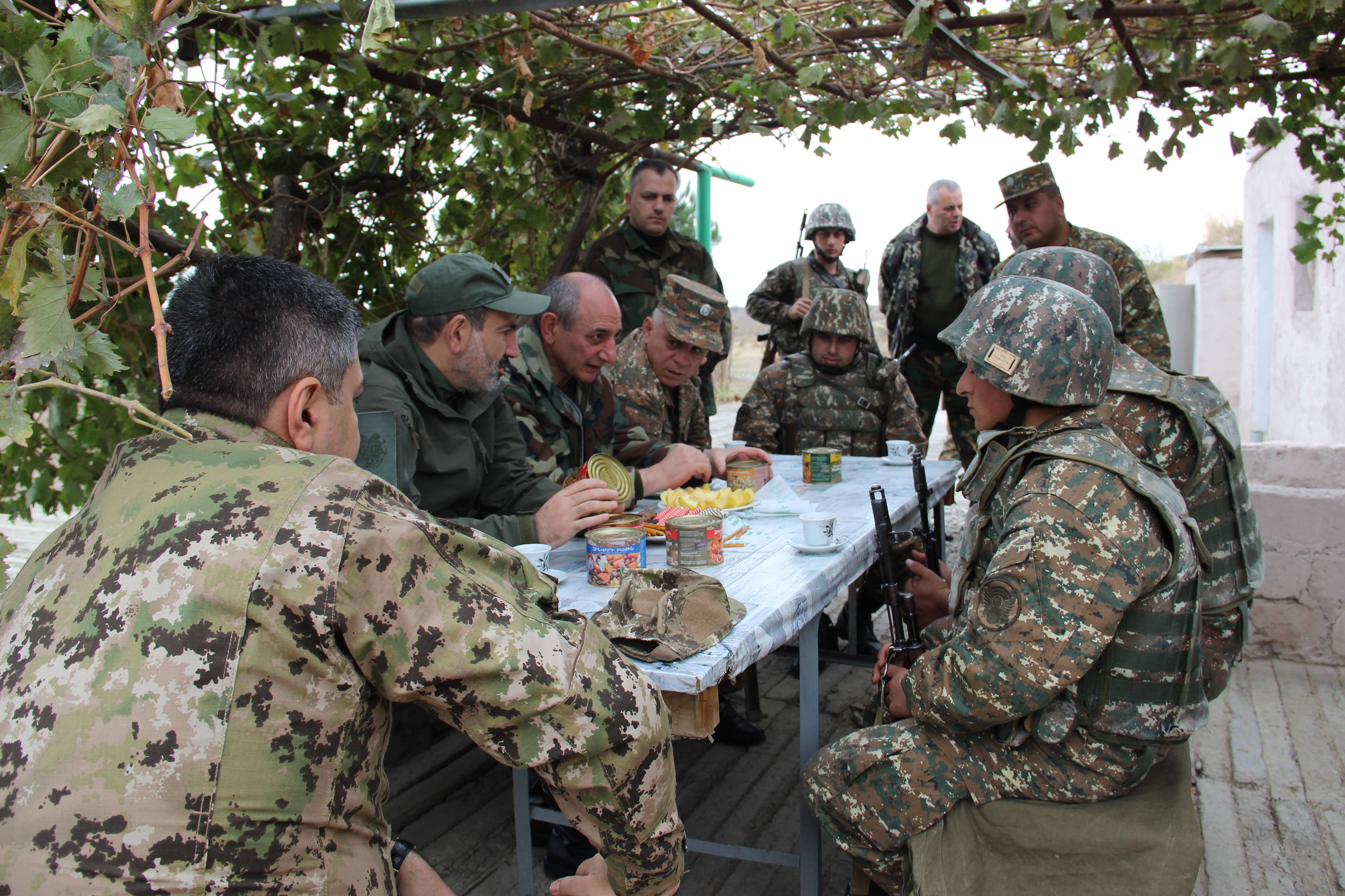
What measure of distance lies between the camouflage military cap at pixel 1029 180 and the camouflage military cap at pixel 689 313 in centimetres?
174

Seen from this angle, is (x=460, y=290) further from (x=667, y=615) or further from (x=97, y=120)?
(x=97, y=120)

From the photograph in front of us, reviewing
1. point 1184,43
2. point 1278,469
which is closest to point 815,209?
point 1184,43

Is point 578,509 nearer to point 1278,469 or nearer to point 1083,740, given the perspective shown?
point 1083,740

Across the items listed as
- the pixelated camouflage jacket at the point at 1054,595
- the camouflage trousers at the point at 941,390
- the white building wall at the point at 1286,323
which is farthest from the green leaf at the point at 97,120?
the white building wall at the point at 1286,323

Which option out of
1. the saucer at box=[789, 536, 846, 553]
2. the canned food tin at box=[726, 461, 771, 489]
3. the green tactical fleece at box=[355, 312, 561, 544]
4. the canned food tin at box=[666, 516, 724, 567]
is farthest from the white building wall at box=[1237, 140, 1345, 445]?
the green tactical fleece at box=[355, 312, 561, 544]

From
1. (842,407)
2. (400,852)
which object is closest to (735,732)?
(842,407)

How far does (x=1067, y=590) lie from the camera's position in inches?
73.5

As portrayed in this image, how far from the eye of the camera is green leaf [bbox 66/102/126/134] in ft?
3.85

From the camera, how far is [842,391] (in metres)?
4.93

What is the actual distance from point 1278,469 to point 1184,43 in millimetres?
Result: 2502

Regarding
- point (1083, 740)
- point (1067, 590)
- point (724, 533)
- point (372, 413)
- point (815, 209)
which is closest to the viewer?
point (1067, 590)

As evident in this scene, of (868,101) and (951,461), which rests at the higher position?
(868,101)

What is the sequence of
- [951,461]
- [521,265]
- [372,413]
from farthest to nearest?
[521,265]
[951,461]
[372,413]

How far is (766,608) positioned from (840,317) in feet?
10.1
